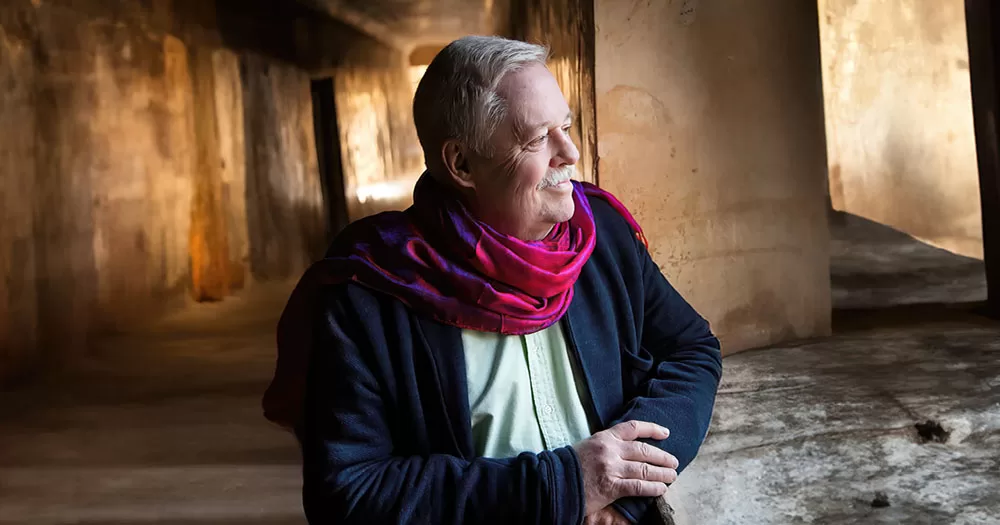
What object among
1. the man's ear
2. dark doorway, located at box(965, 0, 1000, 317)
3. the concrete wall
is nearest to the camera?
the man's ear

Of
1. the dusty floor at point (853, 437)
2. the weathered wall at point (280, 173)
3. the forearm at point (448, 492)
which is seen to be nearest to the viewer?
the forearm at point (448, 492)

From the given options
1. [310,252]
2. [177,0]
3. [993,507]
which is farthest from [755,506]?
[310,252]

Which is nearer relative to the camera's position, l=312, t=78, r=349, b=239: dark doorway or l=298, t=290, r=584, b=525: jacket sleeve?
l=298, t=290, r=584, b=525: jacket sleeve

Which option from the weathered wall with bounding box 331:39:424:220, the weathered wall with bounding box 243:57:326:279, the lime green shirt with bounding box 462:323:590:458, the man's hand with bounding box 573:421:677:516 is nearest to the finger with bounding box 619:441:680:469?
the man's hand with bounding box 573:421:677:516

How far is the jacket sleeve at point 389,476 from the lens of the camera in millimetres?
1348

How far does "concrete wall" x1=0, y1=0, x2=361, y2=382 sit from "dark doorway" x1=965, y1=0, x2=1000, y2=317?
4.59 meters

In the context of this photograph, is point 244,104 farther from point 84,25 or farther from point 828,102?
point 828,102

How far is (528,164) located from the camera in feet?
4.71

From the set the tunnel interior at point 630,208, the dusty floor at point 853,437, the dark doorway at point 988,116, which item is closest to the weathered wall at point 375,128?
the tunnel interior at point 630,208

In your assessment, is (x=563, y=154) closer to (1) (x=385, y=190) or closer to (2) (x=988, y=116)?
(2) (x=988, y=116)

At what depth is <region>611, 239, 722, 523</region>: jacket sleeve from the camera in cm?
151

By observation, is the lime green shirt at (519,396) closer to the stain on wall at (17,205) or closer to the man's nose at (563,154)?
the man's nose at (563,154)

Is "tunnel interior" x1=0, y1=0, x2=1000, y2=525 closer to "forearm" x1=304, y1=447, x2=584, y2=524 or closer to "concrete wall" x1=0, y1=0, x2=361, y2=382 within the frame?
"concrete wall" x1=0, y1=0, x2=361, y2=382

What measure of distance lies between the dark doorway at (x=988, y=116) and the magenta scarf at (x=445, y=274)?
8.23ft
